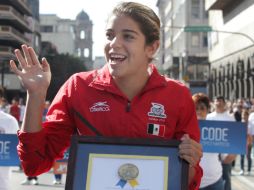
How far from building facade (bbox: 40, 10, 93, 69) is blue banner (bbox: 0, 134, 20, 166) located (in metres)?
137

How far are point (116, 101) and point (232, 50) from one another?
59299mm

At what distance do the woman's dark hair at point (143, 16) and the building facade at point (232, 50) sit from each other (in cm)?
4329

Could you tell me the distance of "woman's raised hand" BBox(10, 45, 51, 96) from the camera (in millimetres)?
3170

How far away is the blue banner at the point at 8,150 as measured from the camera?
735 cm

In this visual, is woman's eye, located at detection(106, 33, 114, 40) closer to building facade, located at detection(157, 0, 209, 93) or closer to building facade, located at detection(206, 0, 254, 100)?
building facade, located at detection(206, 0, 254, 100)

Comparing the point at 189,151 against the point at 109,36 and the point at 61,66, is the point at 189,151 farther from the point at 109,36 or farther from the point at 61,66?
the point at 61,66

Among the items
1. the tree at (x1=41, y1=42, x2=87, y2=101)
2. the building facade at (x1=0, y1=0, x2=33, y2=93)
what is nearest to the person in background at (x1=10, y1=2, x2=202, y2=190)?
the building facade at (x1=0, y1=0, x2=33, y2=93)

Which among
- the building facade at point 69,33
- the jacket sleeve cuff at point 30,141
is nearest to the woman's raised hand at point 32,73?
the jacket sleeve cuff at point 30,141

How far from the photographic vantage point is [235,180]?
16.0 m

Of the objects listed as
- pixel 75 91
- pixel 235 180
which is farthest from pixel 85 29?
pixel 75 91

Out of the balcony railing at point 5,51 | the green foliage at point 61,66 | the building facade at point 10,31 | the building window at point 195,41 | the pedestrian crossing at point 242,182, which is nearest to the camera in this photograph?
the pedestrian crossing at point 242,182

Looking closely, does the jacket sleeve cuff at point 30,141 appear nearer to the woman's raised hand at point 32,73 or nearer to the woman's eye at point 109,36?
the woman's raised hand at point 32,73

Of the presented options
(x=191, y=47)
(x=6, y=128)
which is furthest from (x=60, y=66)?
(x=6, y=128)

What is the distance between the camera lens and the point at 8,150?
8.23m
